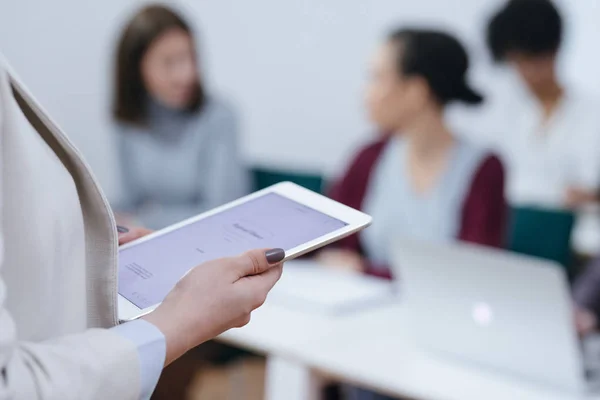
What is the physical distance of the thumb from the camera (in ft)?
2.60

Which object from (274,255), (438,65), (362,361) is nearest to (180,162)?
(438,65)

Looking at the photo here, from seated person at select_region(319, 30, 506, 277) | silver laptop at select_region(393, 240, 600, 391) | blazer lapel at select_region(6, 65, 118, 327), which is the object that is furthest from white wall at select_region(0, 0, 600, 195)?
blazer lapel at select_region(6, 65, 118, 327)

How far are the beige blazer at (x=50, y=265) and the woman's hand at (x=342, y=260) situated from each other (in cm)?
143

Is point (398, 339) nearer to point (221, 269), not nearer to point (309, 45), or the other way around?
point (221, 269)

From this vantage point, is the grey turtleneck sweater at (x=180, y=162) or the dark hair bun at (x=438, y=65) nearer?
the dark hair bun at (x=438, y=65)

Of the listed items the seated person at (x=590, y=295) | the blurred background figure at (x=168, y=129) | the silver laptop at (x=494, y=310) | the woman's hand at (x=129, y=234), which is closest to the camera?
the woman's hand at (x=129, y=234)

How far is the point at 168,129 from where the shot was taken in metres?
2.96

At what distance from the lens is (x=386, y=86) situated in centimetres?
231

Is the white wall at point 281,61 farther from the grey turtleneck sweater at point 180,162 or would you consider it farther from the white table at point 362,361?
the white table at point 362,361

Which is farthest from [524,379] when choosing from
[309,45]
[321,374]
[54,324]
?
[309,45]

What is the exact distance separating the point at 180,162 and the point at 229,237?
196 cm

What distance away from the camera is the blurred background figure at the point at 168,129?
2801 millimetres

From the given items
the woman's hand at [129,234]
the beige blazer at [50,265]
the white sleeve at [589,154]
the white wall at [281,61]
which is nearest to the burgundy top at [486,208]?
the white sleeve at [589,154]

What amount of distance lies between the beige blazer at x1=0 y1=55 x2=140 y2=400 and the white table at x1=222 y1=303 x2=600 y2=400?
2.76ft
